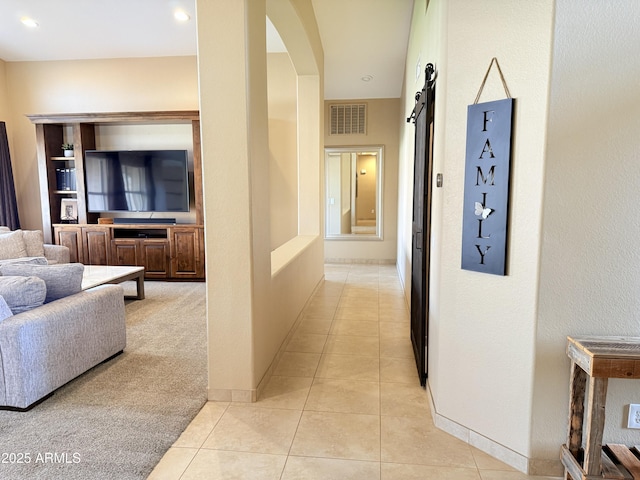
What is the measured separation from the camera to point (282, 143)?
639 centimetres

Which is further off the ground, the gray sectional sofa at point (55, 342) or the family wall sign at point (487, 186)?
the family wall sign at point (487, 186)

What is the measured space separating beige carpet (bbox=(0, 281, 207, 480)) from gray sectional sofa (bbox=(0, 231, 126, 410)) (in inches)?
4.8

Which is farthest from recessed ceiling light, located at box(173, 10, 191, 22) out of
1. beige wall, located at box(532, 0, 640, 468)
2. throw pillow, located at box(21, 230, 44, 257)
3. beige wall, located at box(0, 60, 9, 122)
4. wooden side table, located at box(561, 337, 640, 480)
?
wooden side table, located at box(561, 337, 640, 480)

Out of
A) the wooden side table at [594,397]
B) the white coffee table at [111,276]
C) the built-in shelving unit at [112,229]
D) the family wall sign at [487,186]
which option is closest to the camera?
the wooden side table at [594,397]

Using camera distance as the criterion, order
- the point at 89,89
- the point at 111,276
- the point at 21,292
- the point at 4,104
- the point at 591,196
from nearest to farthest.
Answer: the point at 591,196
the point at 21,292
the point at 111,276
the point at 89,89
the point at 4,104

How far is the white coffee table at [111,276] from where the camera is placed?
168 inches

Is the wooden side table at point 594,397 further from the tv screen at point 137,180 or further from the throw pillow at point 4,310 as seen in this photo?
the tv screen at point 137,180

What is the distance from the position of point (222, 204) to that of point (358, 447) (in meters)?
1.59

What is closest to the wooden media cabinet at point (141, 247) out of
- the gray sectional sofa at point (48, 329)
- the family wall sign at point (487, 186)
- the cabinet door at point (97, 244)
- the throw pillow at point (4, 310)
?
the cabinet door at point (97, 244)

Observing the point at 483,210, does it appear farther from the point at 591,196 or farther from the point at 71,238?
the point at 71,238

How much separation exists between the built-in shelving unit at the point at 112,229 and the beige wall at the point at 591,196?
5.03 meters

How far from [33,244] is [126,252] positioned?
1.20 metres

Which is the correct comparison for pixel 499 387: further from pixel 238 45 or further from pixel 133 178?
pixel 133 178

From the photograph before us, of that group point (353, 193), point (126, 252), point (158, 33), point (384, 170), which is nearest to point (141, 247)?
point (126, 252)
